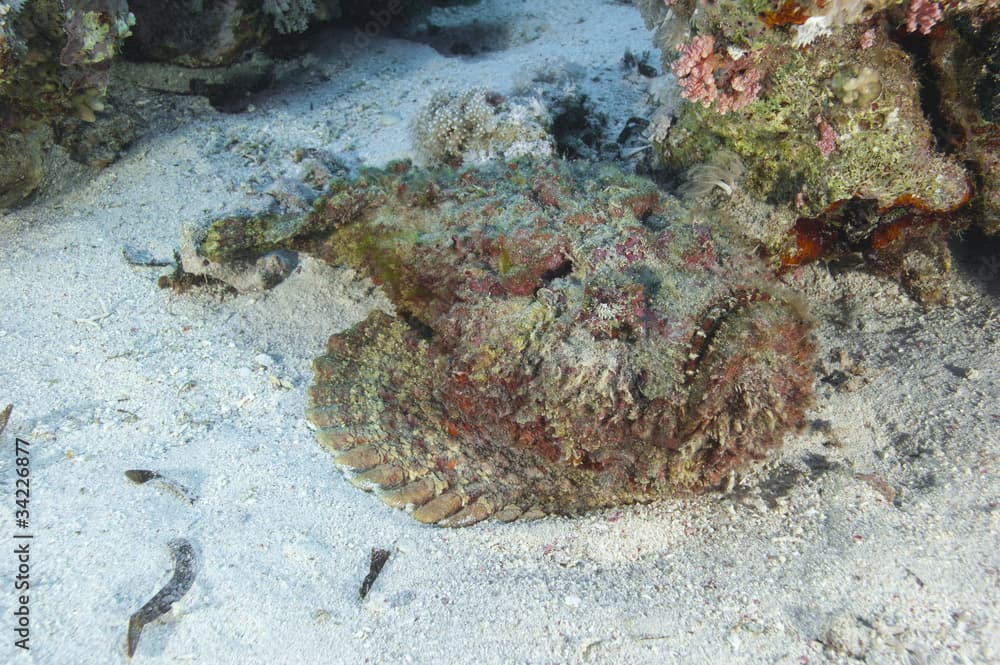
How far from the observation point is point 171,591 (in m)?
2.02

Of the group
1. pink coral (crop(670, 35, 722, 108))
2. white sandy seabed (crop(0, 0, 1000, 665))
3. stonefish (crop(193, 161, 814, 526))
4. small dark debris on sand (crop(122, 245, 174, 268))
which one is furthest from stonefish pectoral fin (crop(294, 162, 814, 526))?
small dark debris on sand (crop(122, 245, 174, 268))

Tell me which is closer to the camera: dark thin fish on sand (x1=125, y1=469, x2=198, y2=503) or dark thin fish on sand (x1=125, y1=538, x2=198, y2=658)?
dark thin fish on sand (x1=125, y1=538, x2=198, y2=658)

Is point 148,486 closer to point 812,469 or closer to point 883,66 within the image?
point 812,469

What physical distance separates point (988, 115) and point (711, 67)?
1187mm

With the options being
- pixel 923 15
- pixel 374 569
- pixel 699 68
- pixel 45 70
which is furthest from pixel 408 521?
pixel 45 70

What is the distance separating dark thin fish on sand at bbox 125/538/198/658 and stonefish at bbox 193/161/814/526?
0.67 meters

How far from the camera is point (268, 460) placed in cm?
→ 263

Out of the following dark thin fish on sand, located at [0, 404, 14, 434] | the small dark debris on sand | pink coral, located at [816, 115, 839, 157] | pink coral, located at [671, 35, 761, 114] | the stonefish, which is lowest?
dark thin fish on sand, located at [0, 404, 14, 434]

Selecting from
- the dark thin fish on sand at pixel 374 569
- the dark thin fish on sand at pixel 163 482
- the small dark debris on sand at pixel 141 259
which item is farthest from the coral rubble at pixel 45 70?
the dark thin fish on sand at pixel 374 569

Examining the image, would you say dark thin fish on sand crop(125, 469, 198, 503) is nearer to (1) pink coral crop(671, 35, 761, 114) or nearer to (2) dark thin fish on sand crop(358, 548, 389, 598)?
(2) dark thin fish on sand crop(358, 548, 389, 598)

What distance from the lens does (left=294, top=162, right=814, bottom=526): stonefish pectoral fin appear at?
2197mm

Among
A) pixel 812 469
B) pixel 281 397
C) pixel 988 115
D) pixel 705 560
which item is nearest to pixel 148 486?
pixel 281 397

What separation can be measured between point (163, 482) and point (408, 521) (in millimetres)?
1010

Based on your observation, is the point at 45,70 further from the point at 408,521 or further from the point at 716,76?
the point at 716,76
